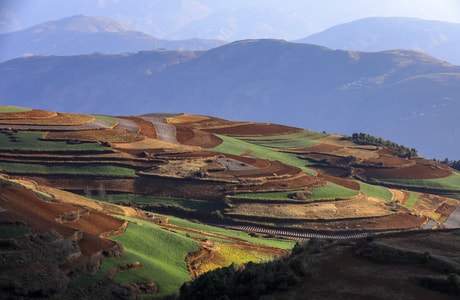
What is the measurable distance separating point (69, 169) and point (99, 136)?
46.1 feet

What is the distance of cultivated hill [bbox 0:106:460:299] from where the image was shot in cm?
3394

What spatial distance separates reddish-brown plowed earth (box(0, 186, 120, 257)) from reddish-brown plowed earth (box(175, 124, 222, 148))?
160 ft

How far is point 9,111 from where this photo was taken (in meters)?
99.8

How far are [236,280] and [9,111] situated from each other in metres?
77.8

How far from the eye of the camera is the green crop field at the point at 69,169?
2793 inches

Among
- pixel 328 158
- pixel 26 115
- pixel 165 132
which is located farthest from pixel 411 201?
pixel 26 115

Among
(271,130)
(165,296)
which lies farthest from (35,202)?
(271,130)

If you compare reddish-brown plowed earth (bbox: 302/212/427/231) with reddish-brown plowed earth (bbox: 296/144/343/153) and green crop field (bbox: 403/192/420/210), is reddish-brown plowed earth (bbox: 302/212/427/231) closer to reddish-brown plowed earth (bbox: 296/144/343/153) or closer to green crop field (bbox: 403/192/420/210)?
green crop field (bbox: 403/192/420/210)

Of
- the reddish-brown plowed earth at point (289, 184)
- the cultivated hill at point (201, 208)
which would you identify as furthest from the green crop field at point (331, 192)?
the reddish-brown plowed earth at point (289, 184)

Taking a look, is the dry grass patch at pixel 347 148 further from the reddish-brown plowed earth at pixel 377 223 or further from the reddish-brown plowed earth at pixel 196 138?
the reddish-brown plowed earth at pixel 377 223

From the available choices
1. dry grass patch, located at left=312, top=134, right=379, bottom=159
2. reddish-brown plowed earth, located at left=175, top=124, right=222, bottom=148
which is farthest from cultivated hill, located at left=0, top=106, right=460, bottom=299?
dry grass patch, located at left=312, top=134, right=379, bottom=159

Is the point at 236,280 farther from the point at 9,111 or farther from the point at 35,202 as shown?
the point at 9,111

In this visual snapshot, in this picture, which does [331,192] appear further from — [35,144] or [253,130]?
[253,130]

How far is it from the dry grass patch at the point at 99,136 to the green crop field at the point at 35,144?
1.82m
